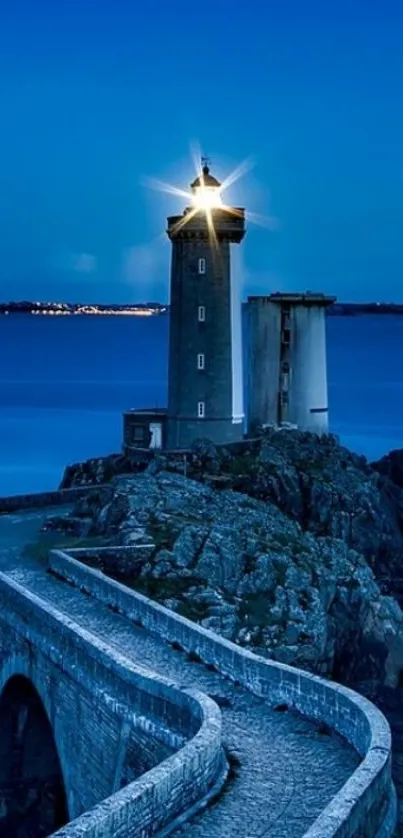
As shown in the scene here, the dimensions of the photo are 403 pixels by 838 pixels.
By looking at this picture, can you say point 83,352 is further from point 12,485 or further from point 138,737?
point 138,737

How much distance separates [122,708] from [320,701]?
2595 millimetres

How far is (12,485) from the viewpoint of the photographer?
53281 mm

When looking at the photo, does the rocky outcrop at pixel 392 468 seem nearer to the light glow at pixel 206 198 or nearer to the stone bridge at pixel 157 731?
the light glow at pixel 206 198

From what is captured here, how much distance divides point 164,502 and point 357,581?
188 inches

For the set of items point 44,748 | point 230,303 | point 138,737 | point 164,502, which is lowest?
point 44,748

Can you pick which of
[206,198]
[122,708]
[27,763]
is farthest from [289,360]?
[122,708]

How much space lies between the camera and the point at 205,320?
3616cm

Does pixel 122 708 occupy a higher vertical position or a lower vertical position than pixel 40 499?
lower

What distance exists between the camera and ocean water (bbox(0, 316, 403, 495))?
Answer: 6075 cm

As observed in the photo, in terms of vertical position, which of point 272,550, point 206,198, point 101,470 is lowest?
point 272,550

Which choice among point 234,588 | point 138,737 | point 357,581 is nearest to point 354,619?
→ point 357,581

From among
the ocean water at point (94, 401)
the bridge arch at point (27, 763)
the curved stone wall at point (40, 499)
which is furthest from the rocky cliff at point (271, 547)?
the ocean water at point (94, 401)

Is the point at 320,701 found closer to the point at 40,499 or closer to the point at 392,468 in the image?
the point at 40,499

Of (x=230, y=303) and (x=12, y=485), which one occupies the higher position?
(x=230, y=303)
